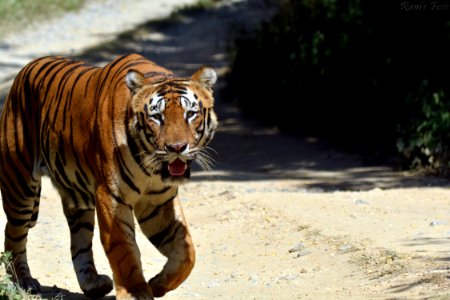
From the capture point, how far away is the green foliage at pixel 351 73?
11.9 m

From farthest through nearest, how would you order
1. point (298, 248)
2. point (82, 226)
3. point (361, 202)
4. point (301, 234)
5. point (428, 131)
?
point (428, 131) → point (361, 202) → point (301, 234) → point (298, 248) → point (82, 226)

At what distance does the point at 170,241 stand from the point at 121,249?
44cm

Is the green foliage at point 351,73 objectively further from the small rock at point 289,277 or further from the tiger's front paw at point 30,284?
the tiger's front paw at point 30,284

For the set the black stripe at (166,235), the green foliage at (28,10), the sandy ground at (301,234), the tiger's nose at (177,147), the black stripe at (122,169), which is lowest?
the sandy ground at (301,234)

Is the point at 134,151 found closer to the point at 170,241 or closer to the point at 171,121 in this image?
the point at 171,121

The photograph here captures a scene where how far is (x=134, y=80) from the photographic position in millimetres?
5773

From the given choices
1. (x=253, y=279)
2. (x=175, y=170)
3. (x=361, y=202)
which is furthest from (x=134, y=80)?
(x=361, y=202)

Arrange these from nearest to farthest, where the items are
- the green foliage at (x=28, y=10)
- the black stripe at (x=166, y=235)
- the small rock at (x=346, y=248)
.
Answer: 1. the black stripe at (x=166, y=235)
2. the small rock at (x=346, y=248)
3. the green foliage at (x=28, y=10)

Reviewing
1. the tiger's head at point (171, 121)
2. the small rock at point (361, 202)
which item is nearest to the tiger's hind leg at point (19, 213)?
the tiger's head at point (171, 121)

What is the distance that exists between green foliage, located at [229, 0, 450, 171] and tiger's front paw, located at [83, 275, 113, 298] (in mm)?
5830

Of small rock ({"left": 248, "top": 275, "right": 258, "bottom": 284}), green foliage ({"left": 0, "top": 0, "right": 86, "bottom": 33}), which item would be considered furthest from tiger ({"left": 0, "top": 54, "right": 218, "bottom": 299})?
green foliage ({"left": 0, "top": 0, "right": 86, "bottom": 33})

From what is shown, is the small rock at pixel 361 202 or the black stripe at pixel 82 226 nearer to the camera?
the black stripe at pixel 82 226

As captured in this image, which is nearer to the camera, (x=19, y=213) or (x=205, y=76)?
(x=205, y=76)

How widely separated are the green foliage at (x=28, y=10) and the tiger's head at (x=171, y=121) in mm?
→ 19481
